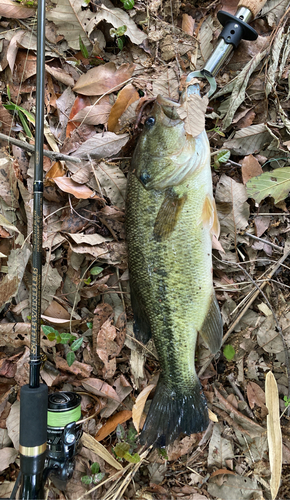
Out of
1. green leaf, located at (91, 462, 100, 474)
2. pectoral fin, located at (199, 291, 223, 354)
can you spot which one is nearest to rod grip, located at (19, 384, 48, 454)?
green leaf, located at (91, 462, 100, 474)

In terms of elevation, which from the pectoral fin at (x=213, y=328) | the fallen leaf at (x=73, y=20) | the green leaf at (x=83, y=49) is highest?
the fallen leaf at (x=73, y=20)

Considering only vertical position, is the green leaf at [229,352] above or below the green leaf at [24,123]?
below

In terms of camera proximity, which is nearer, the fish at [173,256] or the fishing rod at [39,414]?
the fishing rod at [39,414]

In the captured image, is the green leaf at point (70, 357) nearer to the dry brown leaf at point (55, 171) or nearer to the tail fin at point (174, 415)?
the tail fin at point (174, 415)

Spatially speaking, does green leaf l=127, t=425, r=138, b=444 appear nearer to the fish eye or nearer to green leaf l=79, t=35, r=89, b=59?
the fish eye

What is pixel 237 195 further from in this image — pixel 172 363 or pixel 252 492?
pixel 252 492

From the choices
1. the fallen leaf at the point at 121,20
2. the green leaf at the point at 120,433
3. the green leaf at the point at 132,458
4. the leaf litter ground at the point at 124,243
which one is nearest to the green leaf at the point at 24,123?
the leaf litter ground at the point at 124,243

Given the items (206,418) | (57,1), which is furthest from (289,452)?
(57,1)
